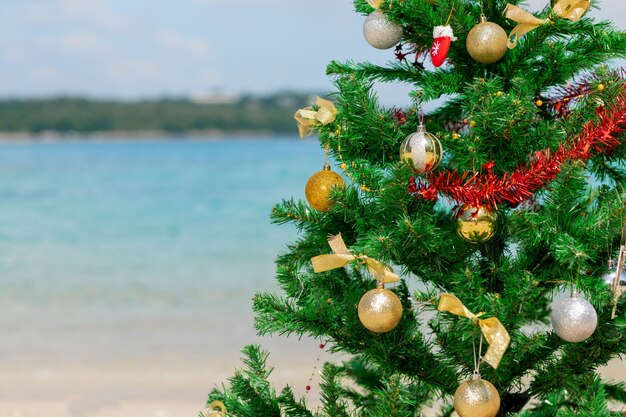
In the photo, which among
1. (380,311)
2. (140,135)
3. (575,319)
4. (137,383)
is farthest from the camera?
(140,135)

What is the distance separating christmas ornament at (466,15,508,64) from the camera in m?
1.84

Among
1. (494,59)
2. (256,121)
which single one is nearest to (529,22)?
(494,59)

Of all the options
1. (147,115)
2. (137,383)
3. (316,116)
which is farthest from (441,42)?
(147,115)

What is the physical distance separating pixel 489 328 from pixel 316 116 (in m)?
0.67

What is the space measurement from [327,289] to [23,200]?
1675 cm

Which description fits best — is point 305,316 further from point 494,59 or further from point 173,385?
point 173,385

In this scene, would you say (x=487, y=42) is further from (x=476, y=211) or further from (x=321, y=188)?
(x=321, y=188)

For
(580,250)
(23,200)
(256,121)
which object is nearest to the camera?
(580,250)

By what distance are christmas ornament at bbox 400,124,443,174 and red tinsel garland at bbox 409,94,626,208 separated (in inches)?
2.4

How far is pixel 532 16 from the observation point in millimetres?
1816

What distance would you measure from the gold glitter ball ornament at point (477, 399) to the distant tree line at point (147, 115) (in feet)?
156

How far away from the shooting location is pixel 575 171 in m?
1.69

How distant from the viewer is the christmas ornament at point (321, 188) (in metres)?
2.02

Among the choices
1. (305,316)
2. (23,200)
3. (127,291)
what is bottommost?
(305,316)
